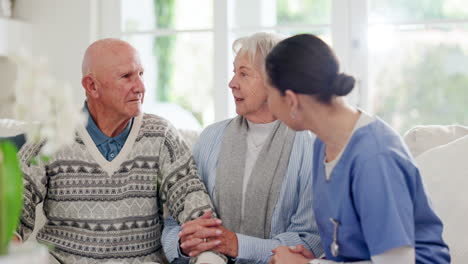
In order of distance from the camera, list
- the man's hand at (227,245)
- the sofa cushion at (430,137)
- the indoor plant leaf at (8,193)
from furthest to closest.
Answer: the sofa cushion at (430,137), the man's hand at (227,245), the indoor plant leaf at (8,193)

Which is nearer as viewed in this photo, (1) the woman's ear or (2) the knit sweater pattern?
(1) the woman's ear

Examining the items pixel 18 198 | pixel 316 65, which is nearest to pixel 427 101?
pixel 316 65

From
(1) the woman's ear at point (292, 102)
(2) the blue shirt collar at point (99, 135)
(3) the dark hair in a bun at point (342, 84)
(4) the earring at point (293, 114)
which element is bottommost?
(2) the blue shirt collar at point (99, 135)

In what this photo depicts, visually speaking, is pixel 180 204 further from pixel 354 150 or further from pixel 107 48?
pixel 354 150

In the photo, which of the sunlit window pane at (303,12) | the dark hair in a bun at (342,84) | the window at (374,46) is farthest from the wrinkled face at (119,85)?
the sunlit window pane at (303,12)

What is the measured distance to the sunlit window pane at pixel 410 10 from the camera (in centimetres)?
324

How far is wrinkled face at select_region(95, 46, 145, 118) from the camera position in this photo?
2133mm

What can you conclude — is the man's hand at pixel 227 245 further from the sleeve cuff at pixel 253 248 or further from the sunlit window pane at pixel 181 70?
the sunlit window pane at pixel 181 70

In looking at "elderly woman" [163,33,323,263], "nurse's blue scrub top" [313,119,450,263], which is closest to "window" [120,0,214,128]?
"elderly woman" [163,33,323,263]

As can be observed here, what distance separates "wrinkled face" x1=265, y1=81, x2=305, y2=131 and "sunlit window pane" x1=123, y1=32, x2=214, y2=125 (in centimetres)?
195

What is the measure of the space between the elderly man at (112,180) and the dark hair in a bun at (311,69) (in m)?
0.64

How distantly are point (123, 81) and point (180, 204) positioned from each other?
430mm

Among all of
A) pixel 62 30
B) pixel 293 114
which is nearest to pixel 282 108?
pixel 293 114

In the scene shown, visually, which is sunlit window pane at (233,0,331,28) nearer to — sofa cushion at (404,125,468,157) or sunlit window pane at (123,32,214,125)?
sunlit window pane at (123,32,214,125)
